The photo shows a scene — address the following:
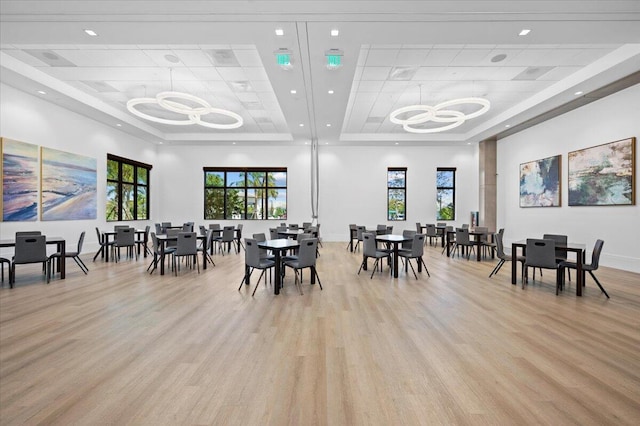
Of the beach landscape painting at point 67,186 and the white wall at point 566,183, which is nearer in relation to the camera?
the white wall at point 566,183

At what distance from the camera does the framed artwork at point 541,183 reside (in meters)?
9.45

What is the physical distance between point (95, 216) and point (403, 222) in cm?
1178

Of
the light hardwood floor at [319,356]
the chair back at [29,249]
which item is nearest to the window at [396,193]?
the light hardwood floor at [319,356]

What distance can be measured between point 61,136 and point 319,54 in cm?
807

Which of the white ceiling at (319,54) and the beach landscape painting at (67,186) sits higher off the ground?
the white ceiling at (319,54)

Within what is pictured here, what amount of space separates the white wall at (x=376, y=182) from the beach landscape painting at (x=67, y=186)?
27.8ft

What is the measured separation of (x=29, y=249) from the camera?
228 inches

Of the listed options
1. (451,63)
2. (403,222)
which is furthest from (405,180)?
(451,63)

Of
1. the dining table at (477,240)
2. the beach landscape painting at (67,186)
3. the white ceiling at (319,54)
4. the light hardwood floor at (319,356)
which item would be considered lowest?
the light hardwood floor at (319,356)

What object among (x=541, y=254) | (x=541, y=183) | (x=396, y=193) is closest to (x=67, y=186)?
(x=541, y=254)

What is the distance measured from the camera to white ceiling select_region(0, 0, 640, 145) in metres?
4.44

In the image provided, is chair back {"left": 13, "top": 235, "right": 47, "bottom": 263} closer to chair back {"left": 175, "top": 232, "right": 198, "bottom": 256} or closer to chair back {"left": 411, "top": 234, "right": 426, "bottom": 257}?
chair back {"left": 175, "top": 232, "right": 198, "bottom": 256}

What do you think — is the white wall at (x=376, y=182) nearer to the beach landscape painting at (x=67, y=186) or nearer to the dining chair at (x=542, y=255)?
the beach landscape painting at (x=67, y=186)

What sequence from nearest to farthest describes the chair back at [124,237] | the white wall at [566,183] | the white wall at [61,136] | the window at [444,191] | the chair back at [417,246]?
the chair back at [417,246], the white wall at [566,183], the white wall at [61,136], the chair back at [124,237], the window at [444,191]
